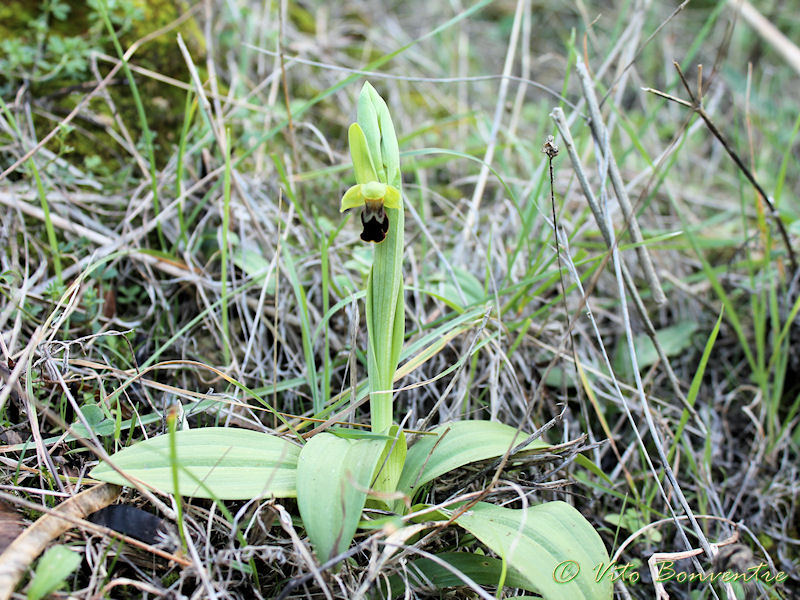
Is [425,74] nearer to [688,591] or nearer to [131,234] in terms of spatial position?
[131,234]

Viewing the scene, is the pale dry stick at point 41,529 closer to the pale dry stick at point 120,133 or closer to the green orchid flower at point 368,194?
the green orchid flower at point 368,194

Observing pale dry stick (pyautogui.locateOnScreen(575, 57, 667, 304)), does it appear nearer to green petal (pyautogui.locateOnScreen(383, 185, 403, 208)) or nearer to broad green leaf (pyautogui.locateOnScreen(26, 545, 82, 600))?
green petal (pyautogui.locateOnScreen(383, 185, 403, 208))

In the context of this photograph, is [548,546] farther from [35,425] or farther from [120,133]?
[120,133]

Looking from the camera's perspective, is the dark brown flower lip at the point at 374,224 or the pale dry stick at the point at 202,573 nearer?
the pale dry stick at the point at 202,573

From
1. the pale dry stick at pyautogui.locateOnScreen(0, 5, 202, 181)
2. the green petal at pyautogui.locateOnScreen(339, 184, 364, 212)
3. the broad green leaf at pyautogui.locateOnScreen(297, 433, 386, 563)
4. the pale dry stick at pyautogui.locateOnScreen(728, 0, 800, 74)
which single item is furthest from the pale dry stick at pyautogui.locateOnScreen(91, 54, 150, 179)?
the pale dry stick at pyautogui.locateOnScreen(728, 0, 800, 74)

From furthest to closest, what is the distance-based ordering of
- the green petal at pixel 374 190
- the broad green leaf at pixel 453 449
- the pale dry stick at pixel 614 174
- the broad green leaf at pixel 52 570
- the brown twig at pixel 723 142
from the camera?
the pale dry stick at pixel 614 174 < the brown twig at pixel 723 142 < the broad green leaf at pixel 453 449 < the green petal at pixel 374 190 < the broad green leaf at pixel 52 570

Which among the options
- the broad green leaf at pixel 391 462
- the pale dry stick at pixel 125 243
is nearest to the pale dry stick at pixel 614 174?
the broad green leaf at pixel 391 462
